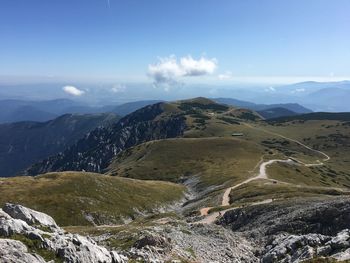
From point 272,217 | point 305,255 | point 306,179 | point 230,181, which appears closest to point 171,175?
point 230,181

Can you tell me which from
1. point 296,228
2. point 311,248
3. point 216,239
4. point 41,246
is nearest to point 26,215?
point 41,246

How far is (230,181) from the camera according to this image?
143m

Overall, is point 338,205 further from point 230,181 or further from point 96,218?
point 230,181

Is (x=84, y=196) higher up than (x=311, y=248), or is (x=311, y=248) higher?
(x=311, y=248)

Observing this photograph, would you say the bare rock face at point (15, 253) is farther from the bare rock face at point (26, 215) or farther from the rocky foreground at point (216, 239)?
the bare rock face at point (26, 215)

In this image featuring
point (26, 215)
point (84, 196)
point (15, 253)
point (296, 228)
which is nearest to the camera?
point (15, 253)

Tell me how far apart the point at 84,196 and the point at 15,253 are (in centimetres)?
8939

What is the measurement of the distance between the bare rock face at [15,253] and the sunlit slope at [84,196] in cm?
7209

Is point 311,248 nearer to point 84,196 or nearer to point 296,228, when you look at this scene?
point 296,228

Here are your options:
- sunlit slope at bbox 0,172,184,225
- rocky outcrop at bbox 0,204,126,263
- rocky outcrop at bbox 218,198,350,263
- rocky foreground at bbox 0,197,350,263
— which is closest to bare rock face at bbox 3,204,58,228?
rocky foreground at bbox 0,197,350,263

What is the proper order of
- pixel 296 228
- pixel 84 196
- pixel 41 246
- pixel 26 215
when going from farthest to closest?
pixel 84 196 → pixel 296 228 → pixel 26 215 → pixel 41 246

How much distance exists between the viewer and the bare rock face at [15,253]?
2755 cm

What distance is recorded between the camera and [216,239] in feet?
193

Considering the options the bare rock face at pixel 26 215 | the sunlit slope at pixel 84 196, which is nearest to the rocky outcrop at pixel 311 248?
the bare rock face at pixel 26 215
